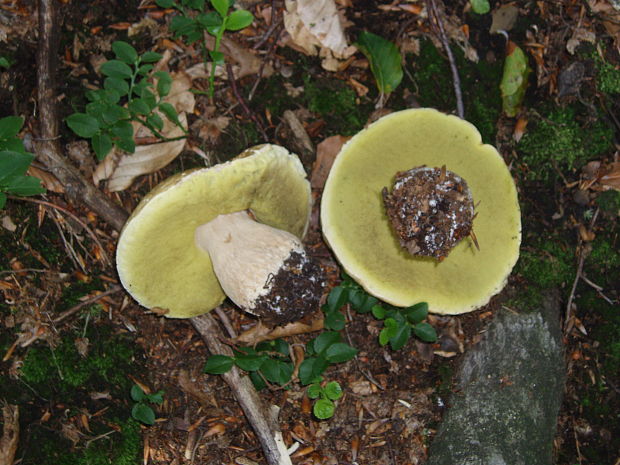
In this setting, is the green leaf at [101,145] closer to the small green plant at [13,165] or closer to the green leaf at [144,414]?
the small green plant at [13,165]

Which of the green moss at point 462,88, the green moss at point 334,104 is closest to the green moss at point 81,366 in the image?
the green moss at point 334,104

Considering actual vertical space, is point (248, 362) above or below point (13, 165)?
below

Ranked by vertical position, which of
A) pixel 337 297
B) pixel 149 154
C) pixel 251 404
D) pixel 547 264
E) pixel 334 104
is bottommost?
pixel 547 264

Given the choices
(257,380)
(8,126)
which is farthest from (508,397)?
(8,126)

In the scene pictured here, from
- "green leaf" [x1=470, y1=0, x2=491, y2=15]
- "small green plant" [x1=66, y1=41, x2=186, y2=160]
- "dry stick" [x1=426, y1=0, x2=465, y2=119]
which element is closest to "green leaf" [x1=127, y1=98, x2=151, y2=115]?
"small green plant" [x1=66, y1=41, x2=186, y2=160]

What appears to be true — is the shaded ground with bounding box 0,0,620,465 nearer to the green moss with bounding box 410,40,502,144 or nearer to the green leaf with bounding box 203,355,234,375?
the green moss with bounding box 410,40,502,144

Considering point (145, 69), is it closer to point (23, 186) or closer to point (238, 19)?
point (238, 19)

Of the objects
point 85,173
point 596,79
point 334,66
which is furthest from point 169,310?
point 596,79
